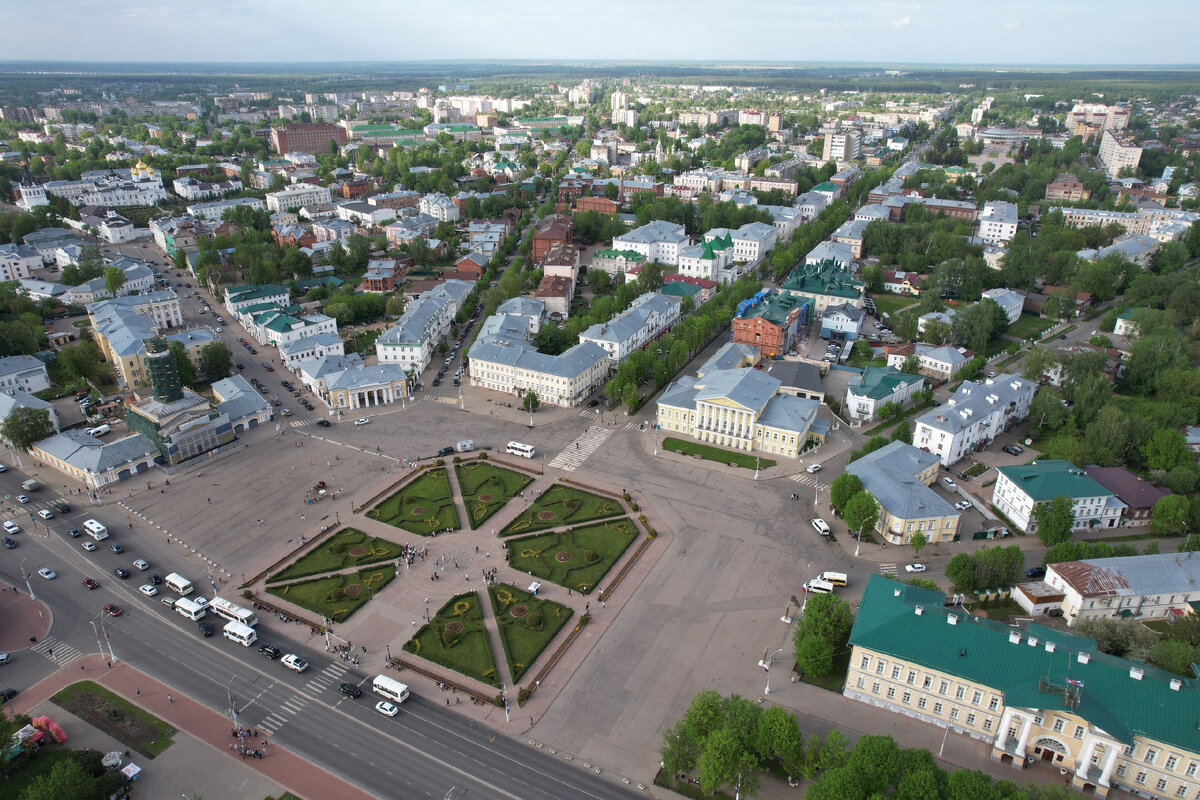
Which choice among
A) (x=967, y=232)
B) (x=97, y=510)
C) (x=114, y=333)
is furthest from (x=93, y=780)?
(x=967, y=232)

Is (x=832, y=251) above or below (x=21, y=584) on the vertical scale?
above

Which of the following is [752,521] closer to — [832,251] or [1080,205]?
[832,251]

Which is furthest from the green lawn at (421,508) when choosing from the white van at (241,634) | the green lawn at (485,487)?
the white van at (241,634)

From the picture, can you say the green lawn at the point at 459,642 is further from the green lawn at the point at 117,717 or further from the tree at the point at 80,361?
the tree at the point at 80,361

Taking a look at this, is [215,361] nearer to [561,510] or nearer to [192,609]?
[192,609]

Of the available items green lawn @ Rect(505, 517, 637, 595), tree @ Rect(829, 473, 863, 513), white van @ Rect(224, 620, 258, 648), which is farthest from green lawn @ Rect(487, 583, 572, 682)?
tree @ Rect(829, 473, 863, 513)

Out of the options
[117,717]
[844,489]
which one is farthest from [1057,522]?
[117,717]

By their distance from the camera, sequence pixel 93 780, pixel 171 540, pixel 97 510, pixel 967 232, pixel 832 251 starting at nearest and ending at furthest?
pixel 93 780
pixel 171 540
pixel 97 510
pixel 832 251
pixel 967 232

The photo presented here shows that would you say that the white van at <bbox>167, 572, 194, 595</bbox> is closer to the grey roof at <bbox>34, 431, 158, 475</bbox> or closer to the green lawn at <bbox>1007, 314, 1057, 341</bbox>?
the grey roof at <bbox>34, 431, 158, 475</bbox>
